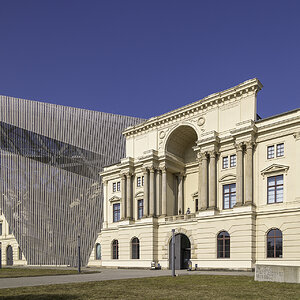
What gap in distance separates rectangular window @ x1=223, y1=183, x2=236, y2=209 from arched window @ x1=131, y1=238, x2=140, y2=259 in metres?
15.1

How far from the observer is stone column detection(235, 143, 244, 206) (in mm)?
43250

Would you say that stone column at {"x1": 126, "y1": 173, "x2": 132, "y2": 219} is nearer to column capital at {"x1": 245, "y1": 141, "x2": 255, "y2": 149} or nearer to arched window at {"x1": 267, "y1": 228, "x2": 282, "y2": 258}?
column capital at {"x1": 245, "y1": 141, "x2": 255, "y2": 149}

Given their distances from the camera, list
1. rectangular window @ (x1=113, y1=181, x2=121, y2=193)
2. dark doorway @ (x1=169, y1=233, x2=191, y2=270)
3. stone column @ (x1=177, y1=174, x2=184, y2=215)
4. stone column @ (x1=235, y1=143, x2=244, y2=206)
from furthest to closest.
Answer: rectangular window @ (x1=113, y1=181, x2=121, y2=193)
stone column @ (x1=177, y1=174, x2=184, y2=215)
dark doorway @ (x1=169, y1=233, x2=191, y2=270)
stone column @ (x1=235, y1=143, x2=244, y2=206)

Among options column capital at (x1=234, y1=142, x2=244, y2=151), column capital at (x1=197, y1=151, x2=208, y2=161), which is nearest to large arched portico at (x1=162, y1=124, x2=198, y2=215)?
column capital at (x1=197, y1=151, x2=208, y2=161)

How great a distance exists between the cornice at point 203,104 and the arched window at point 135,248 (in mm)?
16457

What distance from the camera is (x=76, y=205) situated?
63.2 metres

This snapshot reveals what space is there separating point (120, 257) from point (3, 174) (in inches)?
980

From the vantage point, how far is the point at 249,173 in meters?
43.1

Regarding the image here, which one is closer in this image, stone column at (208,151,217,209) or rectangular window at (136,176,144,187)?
stone column at (208,151,217,209)

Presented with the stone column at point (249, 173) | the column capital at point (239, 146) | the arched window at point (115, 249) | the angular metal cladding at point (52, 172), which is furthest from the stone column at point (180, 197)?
the stone column at point (249, 173)

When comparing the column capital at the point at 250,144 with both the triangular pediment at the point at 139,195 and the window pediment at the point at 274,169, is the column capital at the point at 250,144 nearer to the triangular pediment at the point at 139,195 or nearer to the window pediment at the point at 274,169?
the window pediment at the point at 274,169

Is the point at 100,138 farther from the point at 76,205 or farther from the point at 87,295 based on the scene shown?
the point at 87,295

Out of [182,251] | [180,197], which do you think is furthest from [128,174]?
[182,251]

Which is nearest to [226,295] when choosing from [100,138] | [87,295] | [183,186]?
[87,295]
